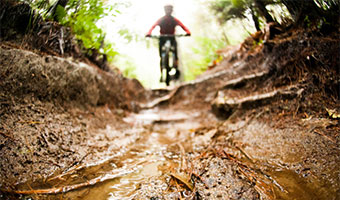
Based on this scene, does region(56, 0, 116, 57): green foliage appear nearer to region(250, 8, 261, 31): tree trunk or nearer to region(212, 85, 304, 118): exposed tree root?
region(250, 8, 261, 31): tree trunk

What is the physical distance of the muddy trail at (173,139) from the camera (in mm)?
1354

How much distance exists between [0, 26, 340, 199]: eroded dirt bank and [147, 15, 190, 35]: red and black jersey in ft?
5.20

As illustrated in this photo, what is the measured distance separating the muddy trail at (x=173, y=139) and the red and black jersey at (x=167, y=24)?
1.61 meters

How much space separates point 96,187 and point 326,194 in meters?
1.84

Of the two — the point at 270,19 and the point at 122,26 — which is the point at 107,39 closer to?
the point at 122,26

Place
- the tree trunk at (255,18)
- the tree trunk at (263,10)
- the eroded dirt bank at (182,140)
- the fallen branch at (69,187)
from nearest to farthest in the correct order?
the fallen branch at (69,187), the eroded dirt bank at (182,140), the tree trunk at (263,10), the tree trunk at (255,18)

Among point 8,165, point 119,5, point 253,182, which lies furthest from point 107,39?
point 253,182

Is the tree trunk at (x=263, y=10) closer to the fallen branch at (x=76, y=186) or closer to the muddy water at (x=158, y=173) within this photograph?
the muddy water at (x=158, y=173)

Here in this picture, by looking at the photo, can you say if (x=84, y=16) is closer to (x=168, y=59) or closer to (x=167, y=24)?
(x=167, y=24)

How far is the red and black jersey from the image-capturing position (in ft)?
9.16

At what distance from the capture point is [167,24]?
2.96 m

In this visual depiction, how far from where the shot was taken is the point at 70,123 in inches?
87.7

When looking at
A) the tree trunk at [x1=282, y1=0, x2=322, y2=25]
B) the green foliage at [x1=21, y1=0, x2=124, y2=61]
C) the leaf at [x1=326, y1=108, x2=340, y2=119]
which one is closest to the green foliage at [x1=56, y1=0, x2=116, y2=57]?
the green foliage at [x1=21, y1=0, x2=124, y2=61]

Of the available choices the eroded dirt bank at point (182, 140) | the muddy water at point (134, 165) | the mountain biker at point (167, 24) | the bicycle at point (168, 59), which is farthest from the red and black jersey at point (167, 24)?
the muddy water at point (134, 165)
